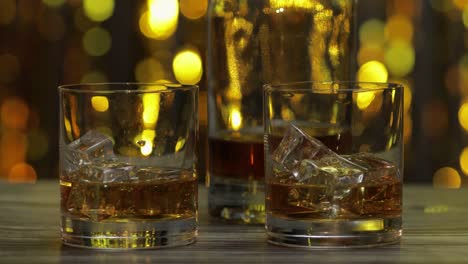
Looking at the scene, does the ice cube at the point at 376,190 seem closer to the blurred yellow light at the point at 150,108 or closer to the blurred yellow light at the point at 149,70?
the blurred yellow light at the point at 150,108

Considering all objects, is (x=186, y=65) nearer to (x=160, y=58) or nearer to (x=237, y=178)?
(x=160, y=58)

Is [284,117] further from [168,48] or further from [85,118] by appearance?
[168,48]

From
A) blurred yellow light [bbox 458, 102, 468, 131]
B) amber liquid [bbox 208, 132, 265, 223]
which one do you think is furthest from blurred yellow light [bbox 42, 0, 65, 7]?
amber liquid [bbox 208, 132, 265, 223]

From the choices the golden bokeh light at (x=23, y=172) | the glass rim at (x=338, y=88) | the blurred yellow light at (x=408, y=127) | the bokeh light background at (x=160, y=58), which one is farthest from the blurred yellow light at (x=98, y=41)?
the glass rim at (x=338, y=88)

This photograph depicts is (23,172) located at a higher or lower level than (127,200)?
lower

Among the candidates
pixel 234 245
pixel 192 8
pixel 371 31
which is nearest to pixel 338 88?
pixel 234 245

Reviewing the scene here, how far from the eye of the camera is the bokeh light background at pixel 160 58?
103 inches

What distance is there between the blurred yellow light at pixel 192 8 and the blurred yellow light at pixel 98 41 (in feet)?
0.59

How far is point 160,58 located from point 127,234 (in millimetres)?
1654

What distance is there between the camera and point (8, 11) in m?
2.69

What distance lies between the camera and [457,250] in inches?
39.9

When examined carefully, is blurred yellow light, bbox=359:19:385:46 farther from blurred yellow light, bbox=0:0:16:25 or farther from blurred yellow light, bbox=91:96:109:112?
blurred yellow light, bbox=91:96:109:112

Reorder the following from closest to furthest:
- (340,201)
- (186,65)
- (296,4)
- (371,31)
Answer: (340,201), (296,4), (371,31), (186,65)

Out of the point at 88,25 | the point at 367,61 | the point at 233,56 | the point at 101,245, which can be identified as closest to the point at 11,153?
the point at 88,25
